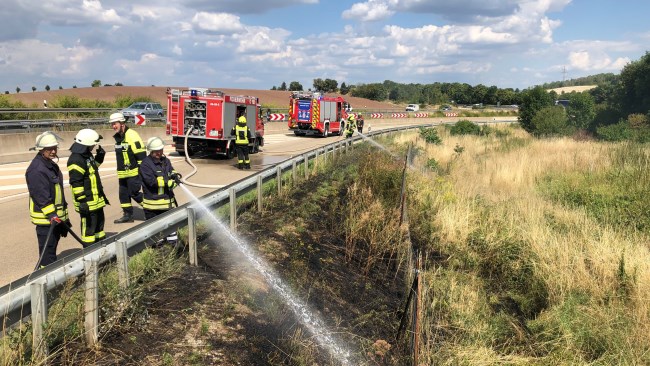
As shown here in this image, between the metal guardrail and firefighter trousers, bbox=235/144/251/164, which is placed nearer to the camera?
the metal guardrail

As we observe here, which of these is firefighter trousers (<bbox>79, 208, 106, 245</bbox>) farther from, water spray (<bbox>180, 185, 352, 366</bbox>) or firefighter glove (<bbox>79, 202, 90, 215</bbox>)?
water spray (<bbox>180, 185, 352, 366</bbox>)

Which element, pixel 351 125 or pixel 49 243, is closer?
pixel 49 243

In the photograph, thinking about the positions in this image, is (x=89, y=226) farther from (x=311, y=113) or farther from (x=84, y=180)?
(x=311, y=113)

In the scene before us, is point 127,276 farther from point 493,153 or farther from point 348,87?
point 348,87

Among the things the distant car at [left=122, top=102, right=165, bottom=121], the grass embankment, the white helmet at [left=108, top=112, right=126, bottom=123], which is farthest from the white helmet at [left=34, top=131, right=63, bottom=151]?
the distant car at [left=122, top=102, right=165, bottom=121]

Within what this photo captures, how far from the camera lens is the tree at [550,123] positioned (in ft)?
102

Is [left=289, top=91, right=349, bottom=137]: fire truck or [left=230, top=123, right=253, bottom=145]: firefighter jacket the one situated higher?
[left=289, top=91, right=349, bottom=137]: fire truck

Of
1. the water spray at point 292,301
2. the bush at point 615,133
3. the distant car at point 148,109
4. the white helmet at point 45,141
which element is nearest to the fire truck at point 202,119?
the water spray at point 292,301

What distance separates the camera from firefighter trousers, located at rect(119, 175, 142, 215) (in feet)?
25.4

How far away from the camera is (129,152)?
7.60 metres

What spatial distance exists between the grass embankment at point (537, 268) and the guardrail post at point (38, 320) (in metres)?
3.30

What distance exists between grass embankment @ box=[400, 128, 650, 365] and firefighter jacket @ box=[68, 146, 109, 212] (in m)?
4.11

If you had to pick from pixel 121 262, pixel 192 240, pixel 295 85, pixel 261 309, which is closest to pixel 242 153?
pixel 192 240

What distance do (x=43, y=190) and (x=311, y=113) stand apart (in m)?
24.6
